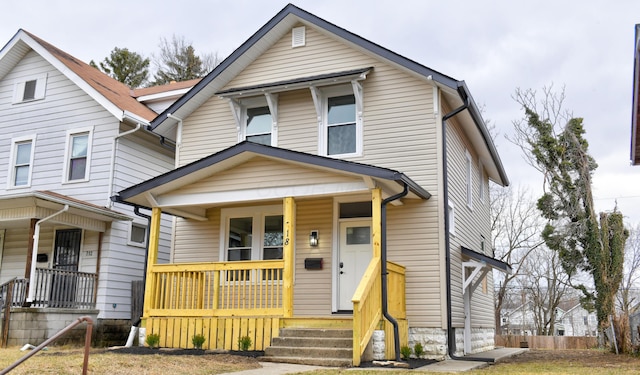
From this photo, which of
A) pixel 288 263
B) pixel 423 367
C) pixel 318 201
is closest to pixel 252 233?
pixel 318 201

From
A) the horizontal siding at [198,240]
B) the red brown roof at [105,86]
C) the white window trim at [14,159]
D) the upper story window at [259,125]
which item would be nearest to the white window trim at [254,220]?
the horizontal siding at [198,240]

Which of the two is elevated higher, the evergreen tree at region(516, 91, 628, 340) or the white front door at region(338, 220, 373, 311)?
the evergreen tree at region(516, 91, 628, 340)

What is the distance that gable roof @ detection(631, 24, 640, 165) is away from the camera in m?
9.59

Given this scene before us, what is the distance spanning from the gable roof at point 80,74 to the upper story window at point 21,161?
2.18 meters

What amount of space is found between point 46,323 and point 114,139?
186 inches

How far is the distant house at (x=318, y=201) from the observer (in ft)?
33.4

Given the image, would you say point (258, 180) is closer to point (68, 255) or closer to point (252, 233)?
point (252, 233)

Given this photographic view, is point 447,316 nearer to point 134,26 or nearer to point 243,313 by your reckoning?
point 243,313

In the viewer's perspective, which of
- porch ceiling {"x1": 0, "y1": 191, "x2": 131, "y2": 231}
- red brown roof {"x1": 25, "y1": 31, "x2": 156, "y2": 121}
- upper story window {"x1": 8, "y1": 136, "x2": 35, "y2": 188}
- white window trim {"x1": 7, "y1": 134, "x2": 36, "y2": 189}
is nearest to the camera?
porch ceiling {"x1": 0, "y1": 191, "x2": 131, "y2": 231}

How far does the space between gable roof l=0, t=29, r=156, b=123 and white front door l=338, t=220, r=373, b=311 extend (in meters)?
6.46

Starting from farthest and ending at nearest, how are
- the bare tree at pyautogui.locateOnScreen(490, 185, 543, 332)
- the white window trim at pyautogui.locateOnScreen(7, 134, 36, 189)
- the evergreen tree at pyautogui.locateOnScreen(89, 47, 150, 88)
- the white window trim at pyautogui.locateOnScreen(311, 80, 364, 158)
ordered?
the bare tree at pyautogui.locateOnScreen(490, 185, 543, 332) → the evergreen tree at pyautogui.locateOnScreen(89, 47, 150, 88) → the white window trim at pyautogui.locateOnScreen(7, 134, 36, 189) → the white window trim at pyautogui.locateOnScreen(311, 80, 364, 158)

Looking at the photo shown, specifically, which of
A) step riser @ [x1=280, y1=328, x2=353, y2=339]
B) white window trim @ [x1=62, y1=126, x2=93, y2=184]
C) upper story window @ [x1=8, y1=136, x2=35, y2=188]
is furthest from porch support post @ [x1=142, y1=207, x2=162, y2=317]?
upper story window @ [x1=8, y1=136, x2=35, y2=188]

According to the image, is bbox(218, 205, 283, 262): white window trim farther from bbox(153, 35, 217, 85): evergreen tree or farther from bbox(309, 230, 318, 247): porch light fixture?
bbox(153, 35, 217, 85): evergreen tree

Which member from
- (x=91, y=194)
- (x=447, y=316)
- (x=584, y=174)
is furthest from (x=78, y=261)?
(x=584, y=174)
